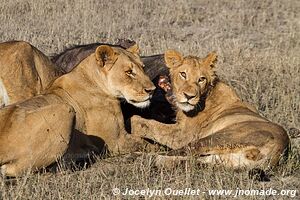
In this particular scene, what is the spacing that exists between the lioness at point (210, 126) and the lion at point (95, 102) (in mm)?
344

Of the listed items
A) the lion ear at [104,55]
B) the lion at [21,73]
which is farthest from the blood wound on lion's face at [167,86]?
the lion at [21,73]

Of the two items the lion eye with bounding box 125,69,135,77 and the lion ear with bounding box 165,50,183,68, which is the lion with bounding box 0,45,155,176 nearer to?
the lion eye with bounding box 125,69,135,77

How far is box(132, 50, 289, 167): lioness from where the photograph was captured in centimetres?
562

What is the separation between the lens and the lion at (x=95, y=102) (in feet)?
17.9

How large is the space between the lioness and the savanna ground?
16 cm

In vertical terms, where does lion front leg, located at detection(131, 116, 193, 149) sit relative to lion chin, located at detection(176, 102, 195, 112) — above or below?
below

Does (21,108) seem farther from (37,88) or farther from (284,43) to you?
(284,43)

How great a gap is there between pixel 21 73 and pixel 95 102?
0.87m

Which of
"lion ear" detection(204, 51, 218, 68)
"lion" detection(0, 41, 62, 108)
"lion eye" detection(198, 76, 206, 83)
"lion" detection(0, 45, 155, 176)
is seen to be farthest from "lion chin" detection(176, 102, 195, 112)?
"lion" detection(0, 41, 62, 108)

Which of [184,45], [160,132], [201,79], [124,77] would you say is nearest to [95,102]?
[124,77]

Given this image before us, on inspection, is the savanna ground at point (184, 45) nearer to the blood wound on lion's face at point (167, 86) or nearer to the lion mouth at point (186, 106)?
the lion mouth at point (186, 106)

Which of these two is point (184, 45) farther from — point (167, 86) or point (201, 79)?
point (201, 79)

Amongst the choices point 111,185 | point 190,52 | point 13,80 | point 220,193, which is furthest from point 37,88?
point 190,52

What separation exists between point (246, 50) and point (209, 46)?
72 centimetres
